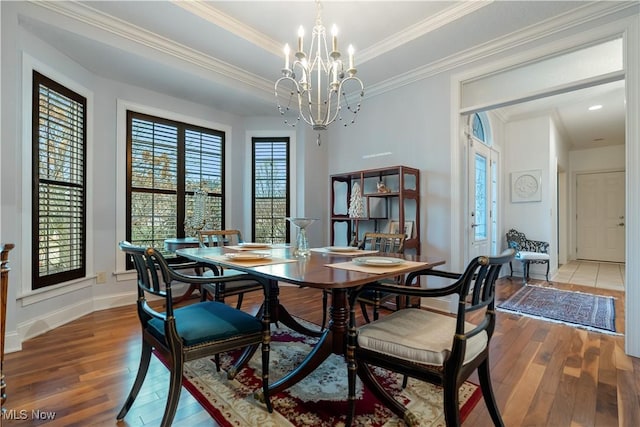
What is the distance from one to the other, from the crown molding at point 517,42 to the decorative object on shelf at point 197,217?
8.80ft

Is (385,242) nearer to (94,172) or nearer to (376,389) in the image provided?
(376,389)

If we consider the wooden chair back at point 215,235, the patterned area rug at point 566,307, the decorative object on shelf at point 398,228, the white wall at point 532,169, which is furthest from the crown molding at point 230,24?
Answer: the white wall at point 532,169

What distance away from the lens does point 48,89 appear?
8.96 ft

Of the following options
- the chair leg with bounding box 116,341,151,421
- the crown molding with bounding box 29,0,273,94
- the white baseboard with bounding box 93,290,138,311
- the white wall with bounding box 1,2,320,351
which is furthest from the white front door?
the white baseboard with bounding box 93,290,138,311

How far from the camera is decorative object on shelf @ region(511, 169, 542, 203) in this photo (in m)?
5.11

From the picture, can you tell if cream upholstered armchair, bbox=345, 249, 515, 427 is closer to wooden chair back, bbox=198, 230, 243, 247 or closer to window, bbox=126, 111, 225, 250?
wooden chair back, bbox=198, 230, 243, 247

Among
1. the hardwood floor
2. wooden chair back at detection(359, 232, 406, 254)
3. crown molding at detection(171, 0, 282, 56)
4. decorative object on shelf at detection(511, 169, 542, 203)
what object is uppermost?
crown molding at detection(171, 0, 282, 56)

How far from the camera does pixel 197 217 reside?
3.92 m

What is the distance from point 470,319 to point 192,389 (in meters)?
2.57

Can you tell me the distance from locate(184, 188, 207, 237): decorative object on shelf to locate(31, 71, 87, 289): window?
1.06 metres

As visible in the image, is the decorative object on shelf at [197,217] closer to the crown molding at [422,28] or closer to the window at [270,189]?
the window at [270,189]

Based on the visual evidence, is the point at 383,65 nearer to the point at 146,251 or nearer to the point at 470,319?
the point at 470,319

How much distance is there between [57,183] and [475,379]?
3.76 meters

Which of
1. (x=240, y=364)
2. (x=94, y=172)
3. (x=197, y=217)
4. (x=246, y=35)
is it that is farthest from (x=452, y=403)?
(x=94, y=172)
